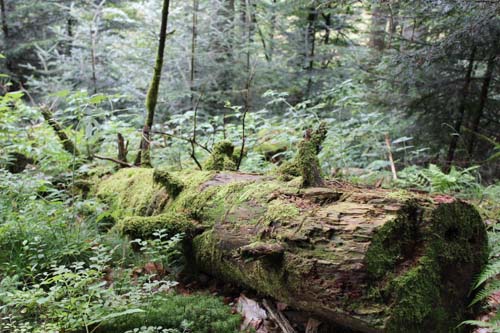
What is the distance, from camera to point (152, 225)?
3123 mm

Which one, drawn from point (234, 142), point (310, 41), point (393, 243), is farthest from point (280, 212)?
point (310, 41)

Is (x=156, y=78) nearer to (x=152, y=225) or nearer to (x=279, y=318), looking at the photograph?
(x=152, y=225)

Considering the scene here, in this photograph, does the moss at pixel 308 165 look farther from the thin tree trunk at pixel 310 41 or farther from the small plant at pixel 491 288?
the thin tree trunk at pixel 310 41

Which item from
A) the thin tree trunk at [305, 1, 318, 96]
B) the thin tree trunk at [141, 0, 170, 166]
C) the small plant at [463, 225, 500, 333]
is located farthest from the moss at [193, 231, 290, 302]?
the thin tree trunk at [305, 1, 318, 96]

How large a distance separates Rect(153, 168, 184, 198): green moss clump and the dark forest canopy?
0.02 m

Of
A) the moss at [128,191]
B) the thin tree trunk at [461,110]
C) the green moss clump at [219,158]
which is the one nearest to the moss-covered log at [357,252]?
the green moss clump at [219,158]

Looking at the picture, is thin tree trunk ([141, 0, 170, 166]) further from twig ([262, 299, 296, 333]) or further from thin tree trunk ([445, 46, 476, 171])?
thin tree trunk ([445, 46, 476, 171])

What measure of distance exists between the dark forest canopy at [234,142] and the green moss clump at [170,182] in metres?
0.02

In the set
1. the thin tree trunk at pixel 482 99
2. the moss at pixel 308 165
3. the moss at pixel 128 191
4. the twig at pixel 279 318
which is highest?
the thin tree trunk at pixel 482 99

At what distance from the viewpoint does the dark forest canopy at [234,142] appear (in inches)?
99.9

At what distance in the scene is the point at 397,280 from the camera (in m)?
2.01

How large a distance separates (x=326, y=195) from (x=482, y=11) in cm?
393

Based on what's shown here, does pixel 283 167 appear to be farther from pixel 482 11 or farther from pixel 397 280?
pixel 482 11

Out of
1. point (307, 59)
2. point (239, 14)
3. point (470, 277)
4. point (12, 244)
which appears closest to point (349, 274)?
point (470, 277)
